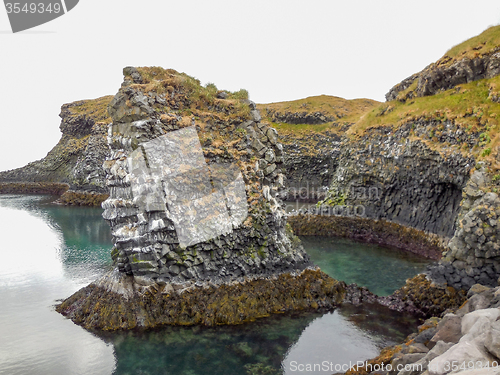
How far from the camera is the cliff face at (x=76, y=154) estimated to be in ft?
253

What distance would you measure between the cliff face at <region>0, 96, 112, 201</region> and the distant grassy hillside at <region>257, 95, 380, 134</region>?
3885 cm

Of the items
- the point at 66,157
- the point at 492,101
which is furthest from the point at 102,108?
the point at 492,101

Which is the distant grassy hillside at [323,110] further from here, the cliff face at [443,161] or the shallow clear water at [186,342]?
the shallow clear water at [186,342]

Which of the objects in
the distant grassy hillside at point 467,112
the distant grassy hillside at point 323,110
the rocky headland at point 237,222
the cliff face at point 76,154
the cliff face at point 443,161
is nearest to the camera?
the rocky headland at point 237,222

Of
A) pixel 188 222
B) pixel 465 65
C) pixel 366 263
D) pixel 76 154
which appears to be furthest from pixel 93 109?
pixel 465 65

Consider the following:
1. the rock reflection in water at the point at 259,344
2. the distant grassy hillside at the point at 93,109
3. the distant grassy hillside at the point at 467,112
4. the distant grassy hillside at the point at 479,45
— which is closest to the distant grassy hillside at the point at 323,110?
the distant grassy hillside at the point at 467,112

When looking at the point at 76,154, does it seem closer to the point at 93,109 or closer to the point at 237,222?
the point at 93,109

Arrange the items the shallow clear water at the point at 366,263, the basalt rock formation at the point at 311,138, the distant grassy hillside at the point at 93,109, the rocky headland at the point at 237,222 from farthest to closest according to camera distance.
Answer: the distant grassy hillside at the point at 93,109 → the basalt rock formation at the point at 311,138 → the shallow clear water at the point at 366,263 → the rocky headland at the point at 237,222

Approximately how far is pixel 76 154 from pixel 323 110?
60.9 meters

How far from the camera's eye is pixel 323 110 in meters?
79.5

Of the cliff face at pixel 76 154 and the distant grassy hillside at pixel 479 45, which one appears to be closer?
the distant grassy hillside at pixel 479 45

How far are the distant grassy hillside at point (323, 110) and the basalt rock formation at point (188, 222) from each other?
Result: 5403cm

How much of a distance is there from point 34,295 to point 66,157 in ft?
247

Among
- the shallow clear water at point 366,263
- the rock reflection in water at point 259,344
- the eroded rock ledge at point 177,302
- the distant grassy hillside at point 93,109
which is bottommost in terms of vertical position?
the shallow clear water at point 366,263
